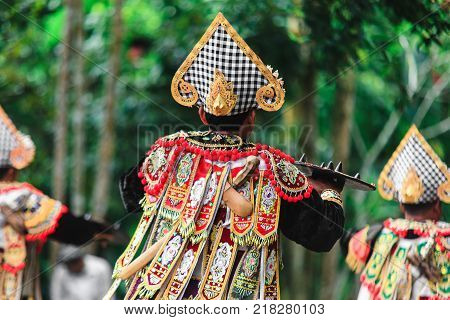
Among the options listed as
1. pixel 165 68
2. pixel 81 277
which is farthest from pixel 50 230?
pixel 165 68

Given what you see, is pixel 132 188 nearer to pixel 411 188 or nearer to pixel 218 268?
pixel 218 268

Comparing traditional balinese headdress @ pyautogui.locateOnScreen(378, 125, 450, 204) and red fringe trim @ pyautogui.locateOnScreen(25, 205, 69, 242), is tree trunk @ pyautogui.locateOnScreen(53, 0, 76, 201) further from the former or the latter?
traditional balinese headdress @ pyautogui.locateOnScreen(378, 125, 450, 204)

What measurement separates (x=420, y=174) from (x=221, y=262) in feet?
8.40

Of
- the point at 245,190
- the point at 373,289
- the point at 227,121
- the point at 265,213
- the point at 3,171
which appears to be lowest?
the point at 373,289

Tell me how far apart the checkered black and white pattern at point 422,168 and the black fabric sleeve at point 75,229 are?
2260mm

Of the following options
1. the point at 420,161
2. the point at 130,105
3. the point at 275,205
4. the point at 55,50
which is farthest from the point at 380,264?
the point at 55,50

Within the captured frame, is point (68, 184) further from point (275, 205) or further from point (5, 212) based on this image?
point (275, 205)

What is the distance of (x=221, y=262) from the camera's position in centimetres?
493

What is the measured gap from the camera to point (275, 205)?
5.00 metres

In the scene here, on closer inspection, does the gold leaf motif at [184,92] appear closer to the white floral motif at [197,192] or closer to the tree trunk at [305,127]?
the white floral motif at [197,192]

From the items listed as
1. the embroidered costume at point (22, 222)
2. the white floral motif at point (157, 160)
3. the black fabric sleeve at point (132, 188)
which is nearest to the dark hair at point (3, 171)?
the embroidered costume at point (22, 222)

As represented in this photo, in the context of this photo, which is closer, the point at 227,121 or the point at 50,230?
the point at 227,121

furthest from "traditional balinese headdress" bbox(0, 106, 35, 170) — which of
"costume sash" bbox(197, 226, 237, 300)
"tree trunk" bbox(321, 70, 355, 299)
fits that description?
"tree trunk" bbox(321, 70, 355, 299)

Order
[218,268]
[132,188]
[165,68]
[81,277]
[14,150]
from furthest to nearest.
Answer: [165,68], [81,277], [14,150], [132,188], [218,268]
